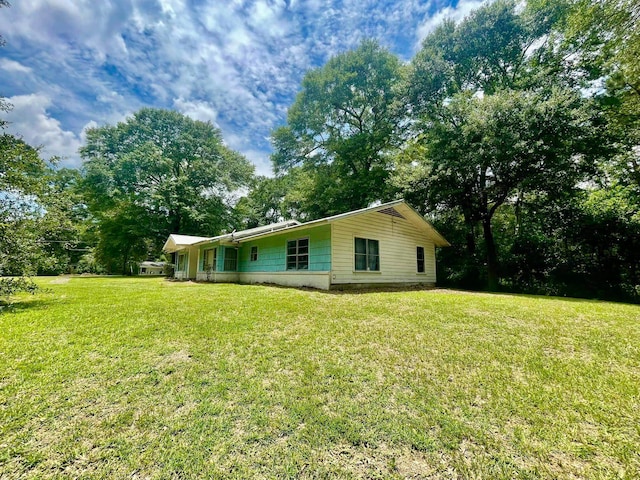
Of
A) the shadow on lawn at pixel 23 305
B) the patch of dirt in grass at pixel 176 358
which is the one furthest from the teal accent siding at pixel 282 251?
the shadow on lawn at pixel 23 305

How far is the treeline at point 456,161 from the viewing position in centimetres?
1023

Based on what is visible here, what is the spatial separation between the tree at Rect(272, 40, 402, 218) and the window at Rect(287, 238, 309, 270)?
8501 mm

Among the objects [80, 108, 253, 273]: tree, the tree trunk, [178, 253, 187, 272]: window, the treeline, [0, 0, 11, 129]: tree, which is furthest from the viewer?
[80, 108, 253, 273]: tree

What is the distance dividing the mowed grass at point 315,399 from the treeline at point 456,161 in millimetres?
5182

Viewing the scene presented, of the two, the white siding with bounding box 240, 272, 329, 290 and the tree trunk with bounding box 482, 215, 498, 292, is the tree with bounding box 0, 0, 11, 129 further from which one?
the tree trunk with bounding box 482, 215, 498, 292

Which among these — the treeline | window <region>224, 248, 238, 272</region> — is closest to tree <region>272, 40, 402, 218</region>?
the treeline

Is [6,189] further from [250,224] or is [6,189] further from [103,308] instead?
[250,224]

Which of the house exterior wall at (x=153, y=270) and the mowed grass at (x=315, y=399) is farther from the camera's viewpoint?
the house exterior wall at (x=153, y=270)

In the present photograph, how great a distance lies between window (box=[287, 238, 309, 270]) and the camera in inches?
451

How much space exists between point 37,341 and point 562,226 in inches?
686

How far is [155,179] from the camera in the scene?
27625 millimetres

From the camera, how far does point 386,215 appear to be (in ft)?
40.2

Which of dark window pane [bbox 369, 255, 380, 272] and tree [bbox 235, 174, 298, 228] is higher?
tree [bbox 235, 174, 298, 228]

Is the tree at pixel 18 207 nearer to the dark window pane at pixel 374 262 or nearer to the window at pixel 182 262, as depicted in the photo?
the dark window pane at pixel 374 262
